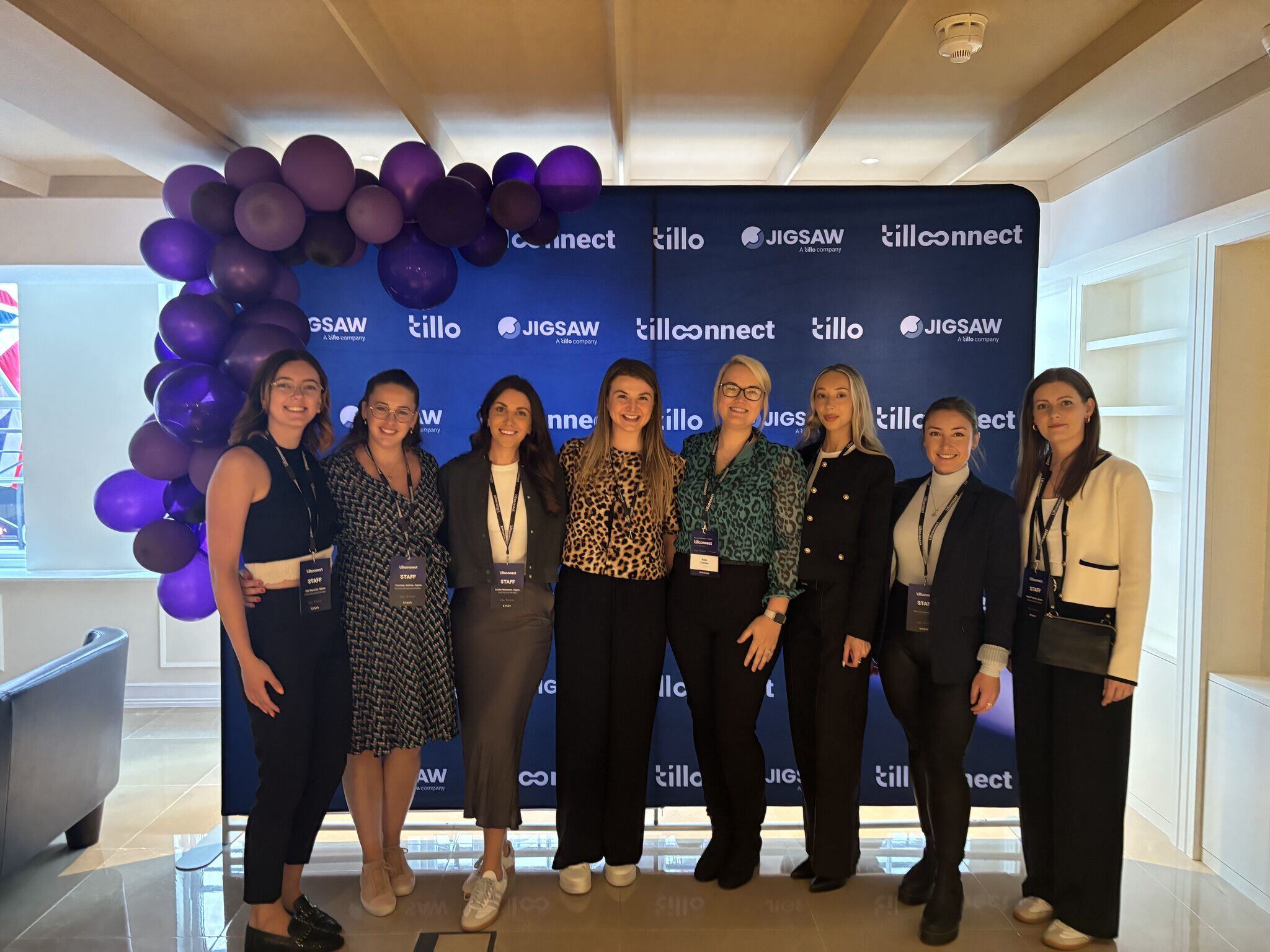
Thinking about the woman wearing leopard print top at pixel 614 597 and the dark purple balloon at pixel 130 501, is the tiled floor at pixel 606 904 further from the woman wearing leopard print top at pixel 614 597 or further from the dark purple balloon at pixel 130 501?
the dark purple balloon at pixel 130 501

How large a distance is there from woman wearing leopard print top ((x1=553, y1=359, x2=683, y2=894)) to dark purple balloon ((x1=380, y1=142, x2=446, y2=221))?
1015 millimetres

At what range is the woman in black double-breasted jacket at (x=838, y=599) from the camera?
8.75 ft

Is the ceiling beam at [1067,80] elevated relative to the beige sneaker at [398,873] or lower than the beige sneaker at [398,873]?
elevated

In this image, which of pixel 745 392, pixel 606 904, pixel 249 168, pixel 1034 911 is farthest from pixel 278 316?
pixel 1034 911

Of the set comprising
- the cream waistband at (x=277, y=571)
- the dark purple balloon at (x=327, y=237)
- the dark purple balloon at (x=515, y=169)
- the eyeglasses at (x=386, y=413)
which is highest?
the dark purple balloon at (x=515, y=169)

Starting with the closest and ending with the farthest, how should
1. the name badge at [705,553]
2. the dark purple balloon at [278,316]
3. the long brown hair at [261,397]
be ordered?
the long brown hair at [261,397] < the name badge at [705,553] < the dark purple balloon at [278,316]

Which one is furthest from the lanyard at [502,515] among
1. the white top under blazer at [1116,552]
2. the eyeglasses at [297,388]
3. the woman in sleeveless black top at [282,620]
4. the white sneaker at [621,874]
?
the white top under blazer at [1116,552]

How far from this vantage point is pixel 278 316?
3.08m

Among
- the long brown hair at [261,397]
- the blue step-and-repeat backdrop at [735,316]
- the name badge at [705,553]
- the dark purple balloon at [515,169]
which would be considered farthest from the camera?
the blue step-and-repeat backdrop at [735,316]

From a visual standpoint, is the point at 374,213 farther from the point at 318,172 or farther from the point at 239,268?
the point at 239,268

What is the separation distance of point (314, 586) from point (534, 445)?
808mm

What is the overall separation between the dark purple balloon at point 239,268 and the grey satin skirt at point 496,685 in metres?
1.33

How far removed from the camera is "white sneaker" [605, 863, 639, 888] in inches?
116

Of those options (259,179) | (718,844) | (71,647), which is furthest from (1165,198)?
(71,647)
